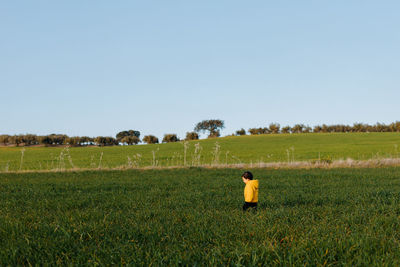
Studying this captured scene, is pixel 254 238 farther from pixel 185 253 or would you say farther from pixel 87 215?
pixel 87 215

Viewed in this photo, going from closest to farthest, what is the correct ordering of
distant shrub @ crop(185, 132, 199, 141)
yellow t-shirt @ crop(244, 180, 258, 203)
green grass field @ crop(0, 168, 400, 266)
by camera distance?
green grass field @ crop(0, 168, 400, 266) < yellow t-shirt @ crop(244, 180, 258, 203) < distant shrub @ crop(185, 132, 199, 141)

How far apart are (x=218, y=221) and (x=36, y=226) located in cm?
273

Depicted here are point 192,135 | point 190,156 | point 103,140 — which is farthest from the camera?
point 192,135

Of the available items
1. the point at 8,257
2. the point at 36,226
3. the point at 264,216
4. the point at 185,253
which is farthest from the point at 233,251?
the point at 36,226

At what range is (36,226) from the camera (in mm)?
4539

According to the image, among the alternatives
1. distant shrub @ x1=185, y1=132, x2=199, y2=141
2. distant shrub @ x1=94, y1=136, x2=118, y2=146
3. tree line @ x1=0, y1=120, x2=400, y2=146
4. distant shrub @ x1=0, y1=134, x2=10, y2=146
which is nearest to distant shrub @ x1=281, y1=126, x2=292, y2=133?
tree line @ x1=0, y1=120, x2=400, y2=146

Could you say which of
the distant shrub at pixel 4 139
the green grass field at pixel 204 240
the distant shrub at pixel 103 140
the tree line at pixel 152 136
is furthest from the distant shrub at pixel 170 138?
the green grass field at pixel 204 240

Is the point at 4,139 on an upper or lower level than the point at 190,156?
upper

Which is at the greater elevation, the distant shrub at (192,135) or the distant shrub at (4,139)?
the distant shrub at (192,135)

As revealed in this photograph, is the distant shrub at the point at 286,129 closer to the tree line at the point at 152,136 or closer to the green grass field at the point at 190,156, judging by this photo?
the tree line at the point at 152,136

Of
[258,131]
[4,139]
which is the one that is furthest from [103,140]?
[258,131]

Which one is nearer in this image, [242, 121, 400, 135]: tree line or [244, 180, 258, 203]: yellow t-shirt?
[244, 180, 258, 203]: yellow t-shirt

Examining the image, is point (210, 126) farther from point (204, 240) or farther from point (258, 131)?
point (204, 240)

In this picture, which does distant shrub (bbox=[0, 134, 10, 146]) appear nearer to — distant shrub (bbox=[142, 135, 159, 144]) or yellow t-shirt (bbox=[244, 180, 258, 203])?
distant shrub (bbox=[142, 135, 159, 144])
